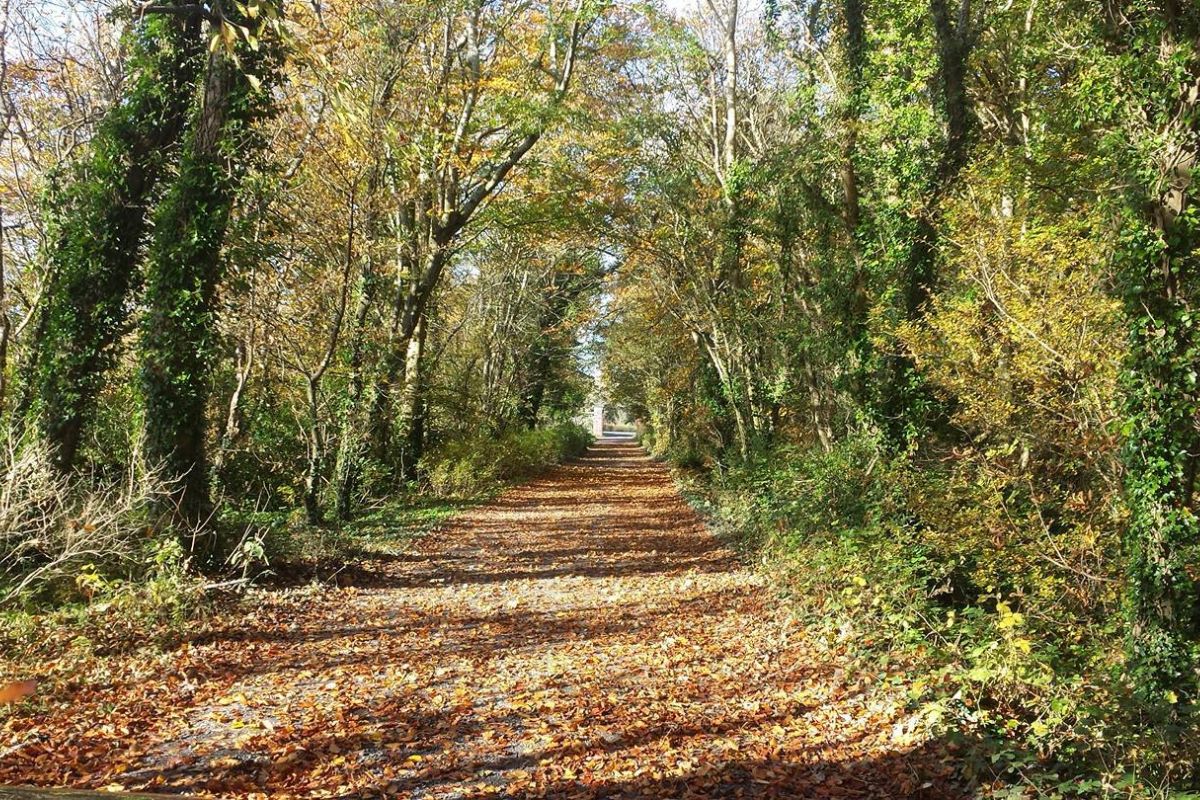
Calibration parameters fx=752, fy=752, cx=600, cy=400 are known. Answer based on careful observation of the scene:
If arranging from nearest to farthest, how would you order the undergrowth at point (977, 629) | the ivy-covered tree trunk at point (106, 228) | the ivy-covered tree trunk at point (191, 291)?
the undergrowth at point (977, 629)
the ivy-covered tree trunk at point (191, 291)
the ivy-covered tree trunk at point (106, 228)

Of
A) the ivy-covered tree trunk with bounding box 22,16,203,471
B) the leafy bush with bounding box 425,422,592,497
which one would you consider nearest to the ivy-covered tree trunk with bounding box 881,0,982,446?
the ivy-covered tree trunk with bounding box 22,16,203,471

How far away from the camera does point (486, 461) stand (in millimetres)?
22328

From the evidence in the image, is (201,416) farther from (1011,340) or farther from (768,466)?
(768,466)

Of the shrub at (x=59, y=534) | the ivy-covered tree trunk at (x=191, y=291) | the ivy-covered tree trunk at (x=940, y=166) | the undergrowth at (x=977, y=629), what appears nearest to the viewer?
the undergrowth at (x=977, y=629)

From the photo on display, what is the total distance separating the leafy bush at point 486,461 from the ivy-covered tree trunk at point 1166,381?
51.6ft

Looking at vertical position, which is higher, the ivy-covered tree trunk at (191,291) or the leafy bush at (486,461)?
the ivy-covered tree trunk at (191,291)

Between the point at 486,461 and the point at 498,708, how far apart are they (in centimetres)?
1699

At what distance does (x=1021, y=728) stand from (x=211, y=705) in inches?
215

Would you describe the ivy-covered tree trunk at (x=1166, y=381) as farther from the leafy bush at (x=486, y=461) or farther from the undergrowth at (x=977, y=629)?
the leafy bush at (x=486, y=461)

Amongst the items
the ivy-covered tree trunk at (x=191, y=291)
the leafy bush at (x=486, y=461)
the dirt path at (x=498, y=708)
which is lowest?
the dirt path at (x=498, y=708)

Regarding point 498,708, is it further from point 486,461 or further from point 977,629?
point 486,461

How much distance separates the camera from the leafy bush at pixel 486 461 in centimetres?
1919

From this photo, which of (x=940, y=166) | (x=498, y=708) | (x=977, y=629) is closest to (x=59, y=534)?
(x=498, y=708)

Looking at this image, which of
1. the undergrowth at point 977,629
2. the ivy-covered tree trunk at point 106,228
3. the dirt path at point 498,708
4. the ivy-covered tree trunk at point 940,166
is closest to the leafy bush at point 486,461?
the dirt path at point 498,708
